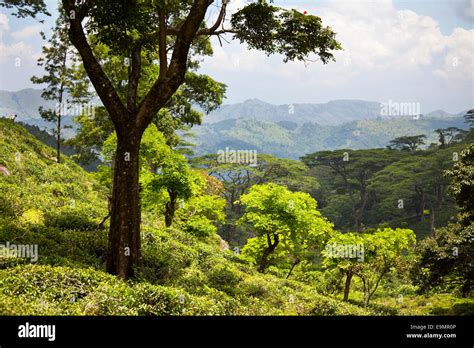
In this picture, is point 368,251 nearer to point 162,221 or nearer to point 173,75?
point 162,221

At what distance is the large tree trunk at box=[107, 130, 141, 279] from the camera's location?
35.3 feet

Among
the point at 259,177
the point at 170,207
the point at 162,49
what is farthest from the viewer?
the point at 259,177

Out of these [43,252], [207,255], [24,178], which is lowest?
[207,255]

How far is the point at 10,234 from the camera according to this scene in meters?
11.1

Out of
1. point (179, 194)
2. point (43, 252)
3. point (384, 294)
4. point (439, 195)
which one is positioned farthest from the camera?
point (439, 195)

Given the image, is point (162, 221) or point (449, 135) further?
point (449, 135)

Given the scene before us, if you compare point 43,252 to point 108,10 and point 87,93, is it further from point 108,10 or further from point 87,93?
point 87,93

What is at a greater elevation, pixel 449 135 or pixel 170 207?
pixel 449 135

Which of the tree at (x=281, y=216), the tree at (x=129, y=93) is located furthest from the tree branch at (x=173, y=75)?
the tree at (x=281, y=216)

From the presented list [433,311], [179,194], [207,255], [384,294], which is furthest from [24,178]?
[384,294]

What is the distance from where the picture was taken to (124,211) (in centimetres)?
1082

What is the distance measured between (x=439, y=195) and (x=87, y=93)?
160 feet

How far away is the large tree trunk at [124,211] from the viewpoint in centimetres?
Result: 1076

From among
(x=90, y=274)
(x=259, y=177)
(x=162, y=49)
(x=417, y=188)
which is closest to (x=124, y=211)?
(x=90, y=274)
